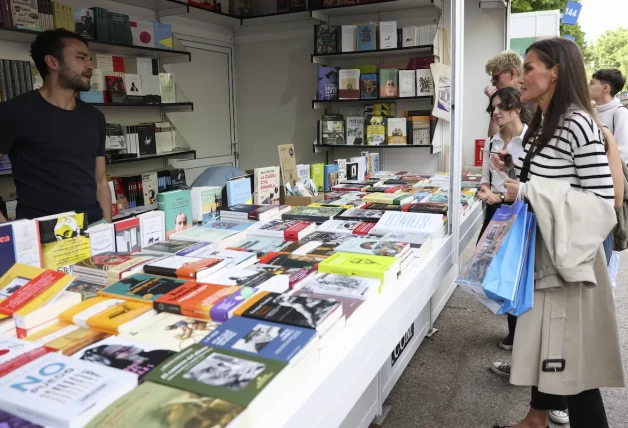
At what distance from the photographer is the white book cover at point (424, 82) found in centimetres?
503

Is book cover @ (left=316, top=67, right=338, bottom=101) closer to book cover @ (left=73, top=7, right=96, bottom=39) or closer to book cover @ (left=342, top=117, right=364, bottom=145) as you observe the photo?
book cover @ (left=342, top=117, right=364, bottom=145)

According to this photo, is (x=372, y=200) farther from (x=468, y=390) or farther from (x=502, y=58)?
(x=502, y=58)

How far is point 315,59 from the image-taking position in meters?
5.45

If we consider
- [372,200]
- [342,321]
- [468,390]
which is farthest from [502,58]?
[342,321]

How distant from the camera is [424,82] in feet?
16.6

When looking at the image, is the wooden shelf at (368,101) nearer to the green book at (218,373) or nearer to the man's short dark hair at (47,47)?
A: the man's short dark hair at (47,47)

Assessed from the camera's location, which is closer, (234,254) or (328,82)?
(234,254)

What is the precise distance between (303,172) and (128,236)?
61.6 inches

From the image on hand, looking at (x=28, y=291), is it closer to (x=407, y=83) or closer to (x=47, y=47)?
(x=47, y=47)

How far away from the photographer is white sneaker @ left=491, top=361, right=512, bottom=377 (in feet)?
9.60

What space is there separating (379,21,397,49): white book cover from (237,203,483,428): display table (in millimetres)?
3401

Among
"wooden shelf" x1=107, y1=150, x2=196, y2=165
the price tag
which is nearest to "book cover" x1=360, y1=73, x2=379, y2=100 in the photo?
→ "wooden shelf" x1=107, y1=150, x2=196, y2=165

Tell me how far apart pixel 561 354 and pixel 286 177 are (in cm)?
179

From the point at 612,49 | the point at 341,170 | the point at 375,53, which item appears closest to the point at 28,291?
the point at 341,170
